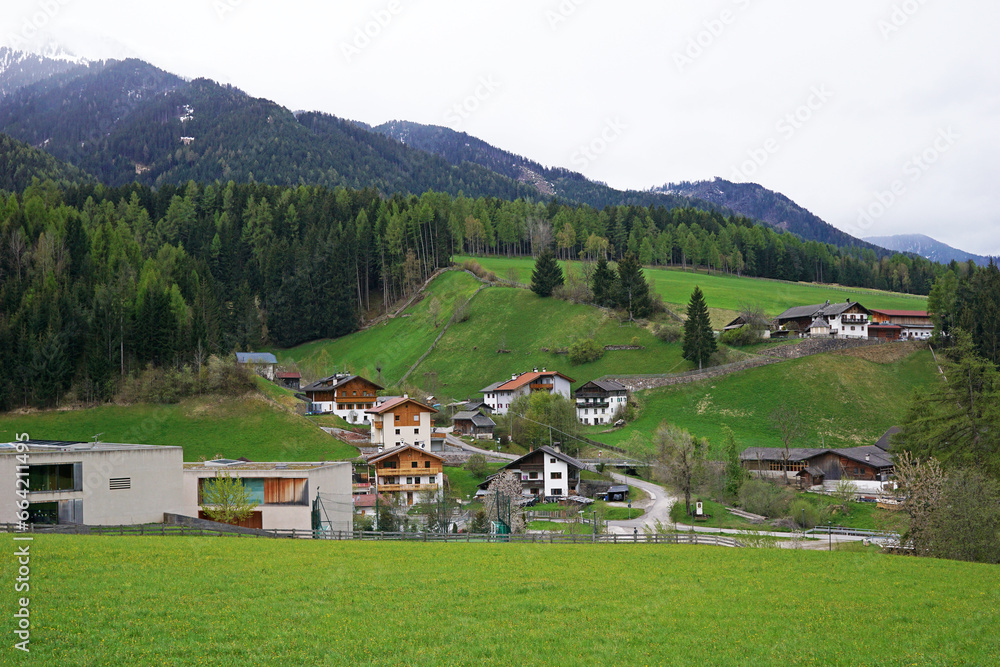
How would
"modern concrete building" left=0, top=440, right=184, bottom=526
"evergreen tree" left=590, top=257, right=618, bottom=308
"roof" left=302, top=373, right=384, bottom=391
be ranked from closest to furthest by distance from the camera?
"modern concrete building" left=0, top=440, right=184, bottom=526 → "roof" left=302, top=373, right=384, bottom=391 → "evergreen tree" left=590, top=257, right=618, bottom=308

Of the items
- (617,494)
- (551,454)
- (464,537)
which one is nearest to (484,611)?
(464,537)

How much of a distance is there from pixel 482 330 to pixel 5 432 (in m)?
62.1

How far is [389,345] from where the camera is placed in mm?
112375

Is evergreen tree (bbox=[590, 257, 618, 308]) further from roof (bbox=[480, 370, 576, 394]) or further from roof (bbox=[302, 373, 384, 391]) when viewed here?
roof (bbox=[302, 373, 384, 391])

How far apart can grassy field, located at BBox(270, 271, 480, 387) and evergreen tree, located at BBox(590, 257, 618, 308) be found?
22535 mm

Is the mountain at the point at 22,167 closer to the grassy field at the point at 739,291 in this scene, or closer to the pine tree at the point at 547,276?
the grassy field at the point at 739,291

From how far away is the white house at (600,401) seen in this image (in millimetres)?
83875

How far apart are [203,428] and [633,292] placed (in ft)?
201

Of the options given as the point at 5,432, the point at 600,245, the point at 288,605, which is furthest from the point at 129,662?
the point at 600,245

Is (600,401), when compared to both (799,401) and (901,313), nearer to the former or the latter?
(799,401)

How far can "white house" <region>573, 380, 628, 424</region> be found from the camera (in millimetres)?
83875

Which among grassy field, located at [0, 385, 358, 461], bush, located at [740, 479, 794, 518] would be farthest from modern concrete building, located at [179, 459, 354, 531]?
bush, located at [740, 479, 794, 518]

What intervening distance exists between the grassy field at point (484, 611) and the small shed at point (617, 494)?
119 ft

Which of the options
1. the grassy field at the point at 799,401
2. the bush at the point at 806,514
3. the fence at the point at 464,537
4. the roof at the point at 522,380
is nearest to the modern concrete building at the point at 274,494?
the fence at the point at 464,537
